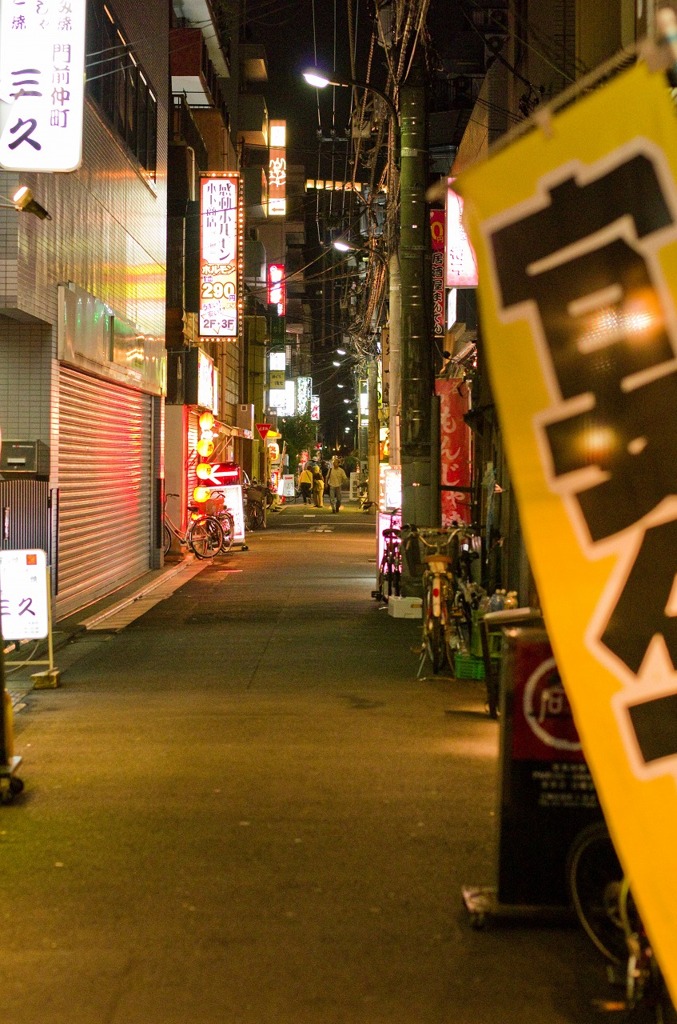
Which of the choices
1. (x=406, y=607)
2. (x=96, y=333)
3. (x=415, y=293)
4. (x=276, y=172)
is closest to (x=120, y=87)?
(x=96, y=333)

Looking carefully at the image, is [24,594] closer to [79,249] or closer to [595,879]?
[79,249]

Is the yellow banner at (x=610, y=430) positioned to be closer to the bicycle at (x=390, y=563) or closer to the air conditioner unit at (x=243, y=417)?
the bicycle at (x=390, y=563)

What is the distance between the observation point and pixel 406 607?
1650 centimetres

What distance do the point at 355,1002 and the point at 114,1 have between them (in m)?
18.0

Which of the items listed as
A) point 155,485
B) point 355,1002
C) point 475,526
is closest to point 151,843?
point 355,1002

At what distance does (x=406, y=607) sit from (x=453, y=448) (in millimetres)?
2853

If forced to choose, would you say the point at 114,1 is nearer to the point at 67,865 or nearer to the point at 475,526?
the point at 475,526

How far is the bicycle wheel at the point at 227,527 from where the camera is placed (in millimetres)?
27188

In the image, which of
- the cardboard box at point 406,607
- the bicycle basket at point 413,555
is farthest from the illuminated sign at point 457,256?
the bicycle basket at point 413,555

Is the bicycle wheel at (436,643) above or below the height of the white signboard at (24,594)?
below

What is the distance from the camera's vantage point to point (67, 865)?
6156 millimetres

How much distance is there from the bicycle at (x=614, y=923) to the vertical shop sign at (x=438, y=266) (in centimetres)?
1638

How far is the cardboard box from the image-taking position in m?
16.4

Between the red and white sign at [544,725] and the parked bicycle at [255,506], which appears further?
the parked bicycle at [255,506]
